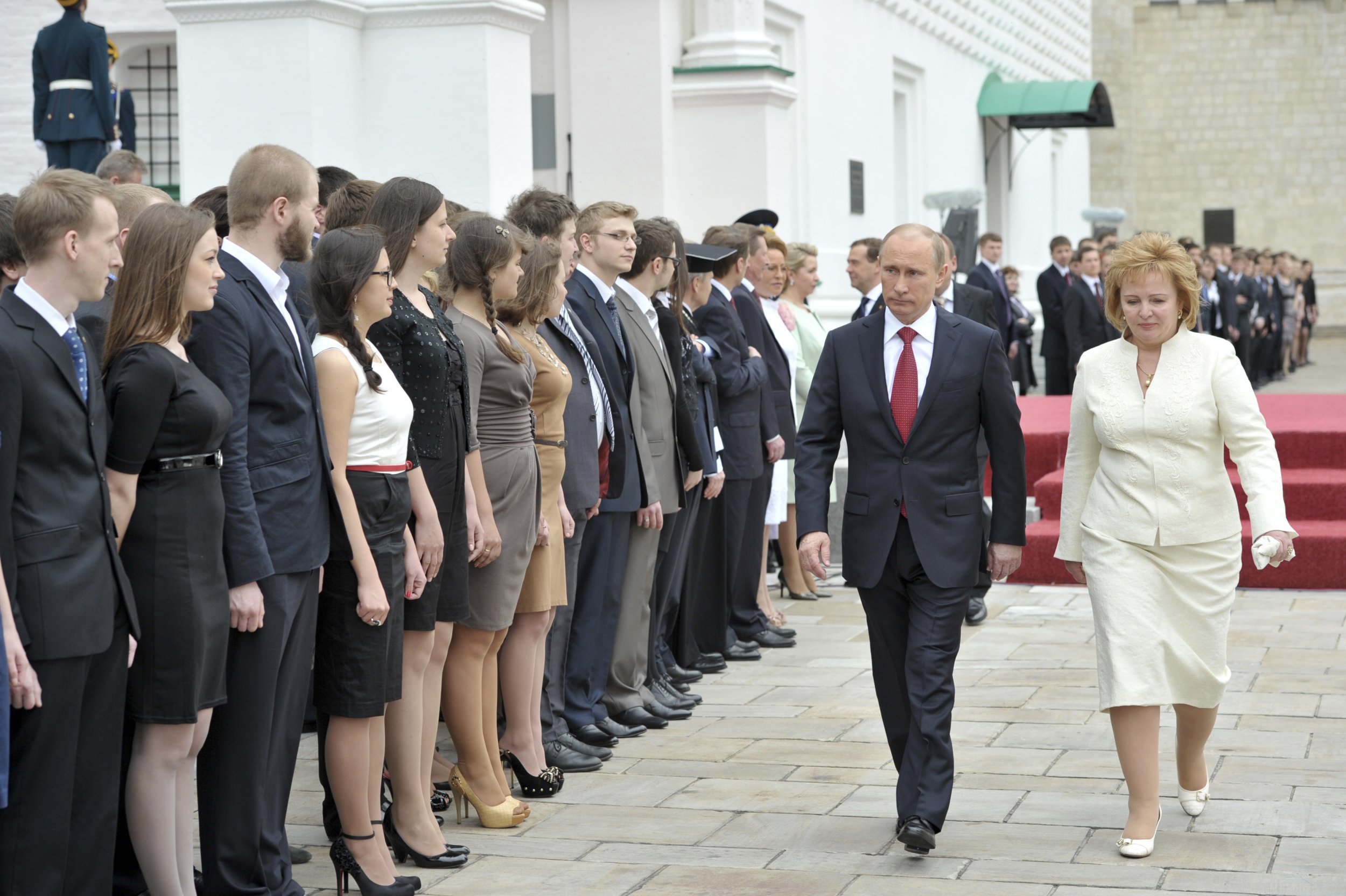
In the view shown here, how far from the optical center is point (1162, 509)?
4.91 metres

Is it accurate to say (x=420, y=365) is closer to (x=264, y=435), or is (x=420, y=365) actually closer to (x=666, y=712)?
(x=264, y=435)

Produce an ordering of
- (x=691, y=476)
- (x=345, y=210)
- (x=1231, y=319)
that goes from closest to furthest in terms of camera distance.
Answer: (x=345, y=210), (x=691, y=476), (x=1231, y=319)

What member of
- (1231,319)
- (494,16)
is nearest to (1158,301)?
(494,16)

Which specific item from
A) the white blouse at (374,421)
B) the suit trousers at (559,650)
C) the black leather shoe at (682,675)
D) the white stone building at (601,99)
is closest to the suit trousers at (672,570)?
the black leather shoe at (682,675)

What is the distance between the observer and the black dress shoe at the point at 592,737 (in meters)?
6.25

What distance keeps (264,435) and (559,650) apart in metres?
2.19

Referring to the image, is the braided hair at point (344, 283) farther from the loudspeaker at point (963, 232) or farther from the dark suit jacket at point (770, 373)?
the loudspeaker at point (963, 232)

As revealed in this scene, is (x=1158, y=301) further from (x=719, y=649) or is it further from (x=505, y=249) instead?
(x=719, y=649)

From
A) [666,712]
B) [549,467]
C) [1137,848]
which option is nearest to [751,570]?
[666,712]

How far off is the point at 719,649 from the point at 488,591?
2.96 metres

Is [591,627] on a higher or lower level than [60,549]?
lower

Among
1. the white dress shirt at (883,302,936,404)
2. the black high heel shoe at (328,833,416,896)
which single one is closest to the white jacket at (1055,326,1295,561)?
the white dress shirt at (883,302,936,404)

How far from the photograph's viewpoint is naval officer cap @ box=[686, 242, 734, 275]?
7535 millimetres

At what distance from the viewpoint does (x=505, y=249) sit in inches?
204
